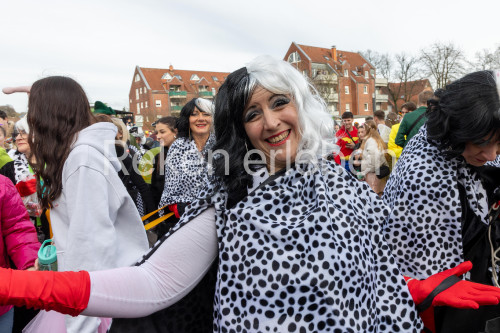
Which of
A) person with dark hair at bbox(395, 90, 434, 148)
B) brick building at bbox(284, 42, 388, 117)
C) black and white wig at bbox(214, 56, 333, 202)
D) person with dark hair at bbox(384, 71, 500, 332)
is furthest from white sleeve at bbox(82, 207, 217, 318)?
brick building at bbox(284, 42, 388, 117)

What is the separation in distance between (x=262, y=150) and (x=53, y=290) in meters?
0.91

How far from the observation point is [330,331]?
123 cm

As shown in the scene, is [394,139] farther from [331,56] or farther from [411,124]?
[331,56]

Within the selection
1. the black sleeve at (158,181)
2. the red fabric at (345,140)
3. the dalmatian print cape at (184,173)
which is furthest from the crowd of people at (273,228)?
the red fabric at (345,140)

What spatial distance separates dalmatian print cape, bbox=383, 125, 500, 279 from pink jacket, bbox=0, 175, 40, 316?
6.91 ft

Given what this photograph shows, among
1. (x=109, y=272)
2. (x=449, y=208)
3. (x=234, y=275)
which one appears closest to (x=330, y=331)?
(x=234, y=275)

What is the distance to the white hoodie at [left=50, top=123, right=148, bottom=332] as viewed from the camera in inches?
67.7

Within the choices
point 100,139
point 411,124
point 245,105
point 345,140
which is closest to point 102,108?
point 100,139

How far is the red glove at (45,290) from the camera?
95 cm

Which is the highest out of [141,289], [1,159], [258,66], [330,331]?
[258,66]

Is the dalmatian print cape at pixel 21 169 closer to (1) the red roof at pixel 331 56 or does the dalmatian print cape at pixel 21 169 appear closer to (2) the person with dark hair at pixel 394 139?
(2) the person with dark hair at pixel 394 139

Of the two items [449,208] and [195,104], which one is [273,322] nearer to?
[449,208]

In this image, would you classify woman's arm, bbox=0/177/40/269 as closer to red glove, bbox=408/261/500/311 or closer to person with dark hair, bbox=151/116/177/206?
red glove, bbox=408/261/500/311

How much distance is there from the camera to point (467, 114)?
180cm
